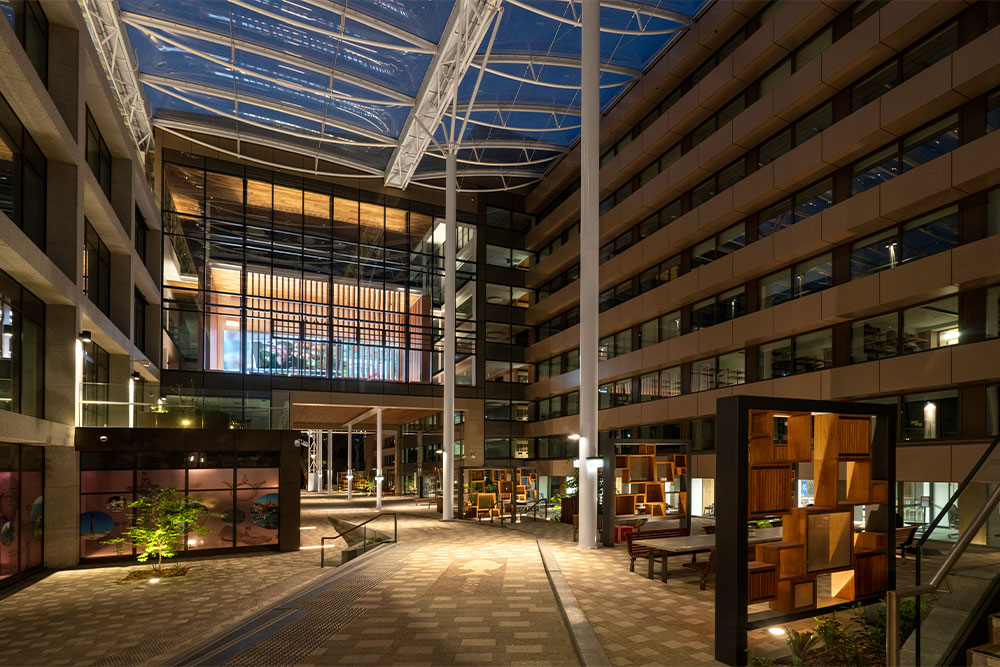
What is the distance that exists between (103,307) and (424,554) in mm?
14454

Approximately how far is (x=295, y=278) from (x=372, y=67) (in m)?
13.2

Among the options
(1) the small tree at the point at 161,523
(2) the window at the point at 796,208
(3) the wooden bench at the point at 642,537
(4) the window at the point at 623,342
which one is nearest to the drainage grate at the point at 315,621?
(3) the wooden bench at the point at 642,537

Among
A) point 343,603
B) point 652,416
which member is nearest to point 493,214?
point 652,416

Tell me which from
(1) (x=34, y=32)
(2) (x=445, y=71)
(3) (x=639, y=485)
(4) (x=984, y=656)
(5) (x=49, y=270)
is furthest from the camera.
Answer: (2) (x=445, y=71)

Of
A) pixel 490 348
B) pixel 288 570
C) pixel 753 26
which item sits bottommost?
pixel 288 570

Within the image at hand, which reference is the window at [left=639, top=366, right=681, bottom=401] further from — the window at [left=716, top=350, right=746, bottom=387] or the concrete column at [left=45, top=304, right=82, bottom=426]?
the concrete column at [left=45, top=304, right=82, bottom=426]

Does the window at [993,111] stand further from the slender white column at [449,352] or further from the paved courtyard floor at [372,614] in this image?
the slender white column at [449,352]

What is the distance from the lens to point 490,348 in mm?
43000

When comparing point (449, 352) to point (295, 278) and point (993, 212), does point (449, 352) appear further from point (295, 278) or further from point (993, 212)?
point (993, 212)

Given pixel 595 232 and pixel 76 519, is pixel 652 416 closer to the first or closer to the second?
pixel 595 232

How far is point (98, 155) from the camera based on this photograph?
22.1 m

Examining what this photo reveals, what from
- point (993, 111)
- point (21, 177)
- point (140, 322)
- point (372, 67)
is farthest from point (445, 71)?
point (993, 111)

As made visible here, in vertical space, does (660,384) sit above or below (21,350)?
below

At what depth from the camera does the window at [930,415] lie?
60.0 feet
